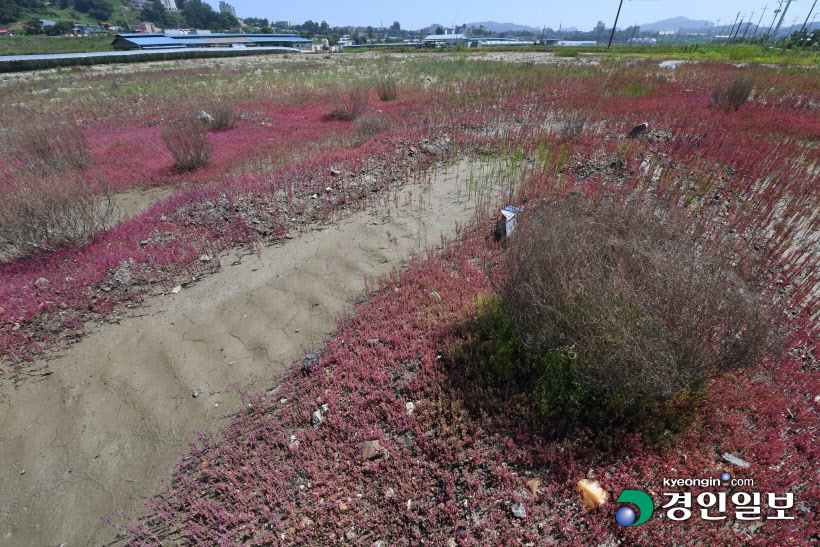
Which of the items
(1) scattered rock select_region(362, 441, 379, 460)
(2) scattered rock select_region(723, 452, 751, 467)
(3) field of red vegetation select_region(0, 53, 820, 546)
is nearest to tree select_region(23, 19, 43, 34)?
(3) field of red vegetation select_region(0, 53, 820, 546)

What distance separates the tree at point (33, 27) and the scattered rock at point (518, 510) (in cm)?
12533

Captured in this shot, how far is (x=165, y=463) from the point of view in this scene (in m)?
3.84

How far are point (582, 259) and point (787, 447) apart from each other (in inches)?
90.2

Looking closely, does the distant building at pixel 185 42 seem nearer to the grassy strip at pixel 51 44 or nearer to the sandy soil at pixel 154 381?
the grassy strip at pixel 51 44

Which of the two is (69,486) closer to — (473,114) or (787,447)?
(787,447)

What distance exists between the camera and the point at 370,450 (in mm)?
3529

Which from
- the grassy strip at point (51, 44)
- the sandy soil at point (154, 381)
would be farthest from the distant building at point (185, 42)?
the sandy soil at point (154, 381)

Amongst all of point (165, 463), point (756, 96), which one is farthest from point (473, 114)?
point (165, 463)

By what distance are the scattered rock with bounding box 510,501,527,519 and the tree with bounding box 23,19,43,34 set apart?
125 meters

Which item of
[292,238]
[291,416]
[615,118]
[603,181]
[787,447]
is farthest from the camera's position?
[615,118]

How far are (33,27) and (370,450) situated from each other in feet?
421

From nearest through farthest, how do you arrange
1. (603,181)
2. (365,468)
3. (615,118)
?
1. (365,468)
2. (603,181)
3. (615,118)

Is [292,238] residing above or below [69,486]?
above

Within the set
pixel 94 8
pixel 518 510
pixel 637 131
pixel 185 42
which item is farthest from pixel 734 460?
pixel 94 8
